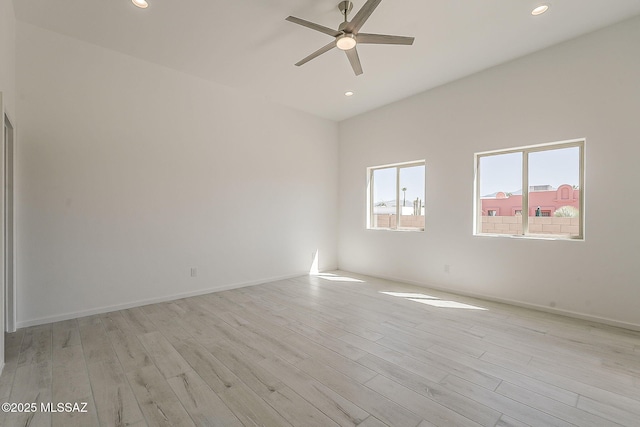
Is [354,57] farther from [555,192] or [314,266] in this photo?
[314,266]

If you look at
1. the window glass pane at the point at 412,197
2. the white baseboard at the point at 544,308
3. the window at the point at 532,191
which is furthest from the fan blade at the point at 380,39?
the white baseboard at the point at 544,308

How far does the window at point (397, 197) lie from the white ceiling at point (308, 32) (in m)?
1.58

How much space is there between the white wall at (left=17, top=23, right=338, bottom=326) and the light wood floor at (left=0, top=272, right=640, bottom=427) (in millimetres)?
506

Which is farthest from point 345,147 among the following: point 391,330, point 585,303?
point 585,303

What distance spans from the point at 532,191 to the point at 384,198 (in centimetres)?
238

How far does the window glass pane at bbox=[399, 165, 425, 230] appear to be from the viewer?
4.86 meters

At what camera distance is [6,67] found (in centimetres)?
251

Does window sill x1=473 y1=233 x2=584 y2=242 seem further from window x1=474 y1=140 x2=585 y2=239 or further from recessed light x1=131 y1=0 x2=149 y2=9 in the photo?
recessed light x1=131 y1=0 x2=149 y2=9

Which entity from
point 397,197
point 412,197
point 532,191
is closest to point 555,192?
point 532,191

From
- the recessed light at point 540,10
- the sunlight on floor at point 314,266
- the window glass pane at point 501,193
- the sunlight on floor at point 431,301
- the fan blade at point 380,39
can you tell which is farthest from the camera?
the sunlight on floor at point 314,266

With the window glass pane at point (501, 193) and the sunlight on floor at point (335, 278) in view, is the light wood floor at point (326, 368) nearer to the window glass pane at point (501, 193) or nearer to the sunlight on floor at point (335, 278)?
the window glass pane at point (501, 193)

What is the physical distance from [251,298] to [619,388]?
12.2 ft

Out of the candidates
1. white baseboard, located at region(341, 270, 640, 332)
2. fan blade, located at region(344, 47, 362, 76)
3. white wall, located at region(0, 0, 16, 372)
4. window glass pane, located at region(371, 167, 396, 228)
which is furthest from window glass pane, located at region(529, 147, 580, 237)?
white wall, located at region(0, 0, 16, 372)

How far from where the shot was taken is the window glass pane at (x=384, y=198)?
5.32 metres
